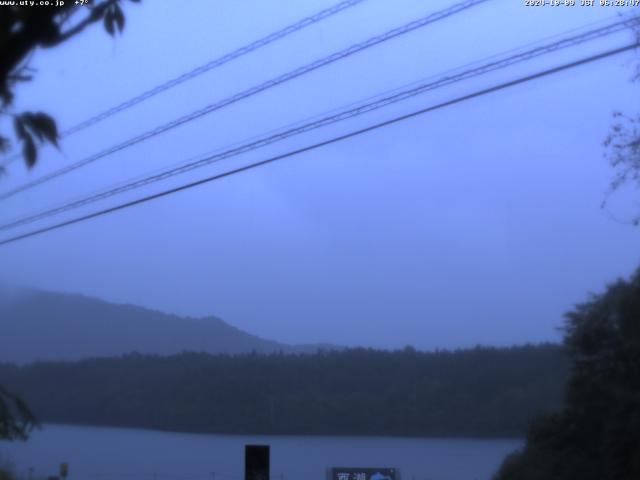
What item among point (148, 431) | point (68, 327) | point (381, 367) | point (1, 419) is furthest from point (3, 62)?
point (68, 327)

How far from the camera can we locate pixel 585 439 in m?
21.2

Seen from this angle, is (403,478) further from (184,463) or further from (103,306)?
(103,306)

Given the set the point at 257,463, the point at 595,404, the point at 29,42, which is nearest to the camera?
the point at 29,42

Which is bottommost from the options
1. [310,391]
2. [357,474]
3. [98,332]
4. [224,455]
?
[357,474]

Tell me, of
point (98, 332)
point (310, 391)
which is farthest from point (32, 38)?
point (98, 332)

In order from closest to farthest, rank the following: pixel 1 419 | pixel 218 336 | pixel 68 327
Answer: pixel 1 419, pixel 68 327, pixel 218 336

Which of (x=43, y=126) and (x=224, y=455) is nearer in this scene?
(x=43, y=126)

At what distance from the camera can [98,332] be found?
5975 centimetres

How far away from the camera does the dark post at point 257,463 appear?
13.5 meters

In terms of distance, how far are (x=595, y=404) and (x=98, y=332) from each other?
43.8 m

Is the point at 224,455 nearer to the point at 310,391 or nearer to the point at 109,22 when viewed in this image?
the point at 310,391

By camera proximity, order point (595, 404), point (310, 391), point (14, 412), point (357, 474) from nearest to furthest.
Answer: point (14, 412), point (357, 474), point (595, 404), point (310, 391)

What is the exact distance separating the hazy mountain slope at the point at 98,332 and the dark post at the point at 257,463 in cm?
3538

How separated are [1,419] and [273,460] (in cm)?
1897
